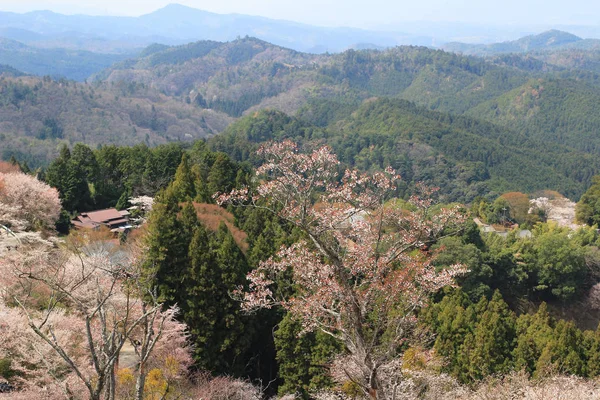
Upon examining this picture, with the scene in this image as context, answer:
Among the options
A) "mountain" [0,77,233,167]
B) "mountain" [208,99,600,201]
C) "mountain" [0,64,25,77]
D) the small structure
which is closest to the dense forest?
the small structure

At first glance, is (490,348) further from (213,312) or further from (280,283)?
(213,312)

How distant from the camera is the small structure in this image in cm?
2764

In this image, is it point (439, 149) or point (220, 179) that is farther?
point (439, 149)

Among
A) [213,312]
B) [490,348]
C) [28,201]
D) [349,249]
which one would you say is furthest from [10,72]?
[349,249]

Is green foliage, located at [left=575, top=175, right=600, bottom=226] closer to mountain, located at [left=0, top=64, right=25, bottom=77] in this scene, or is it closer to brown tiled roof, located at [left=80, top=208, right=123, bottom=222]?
brown tiled roof, located at [left=80, top=208, right=123, bottom=222]

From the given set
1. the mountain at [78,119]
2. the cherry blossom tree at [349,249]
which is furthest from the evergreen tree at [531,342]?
the mountain at [78,119]

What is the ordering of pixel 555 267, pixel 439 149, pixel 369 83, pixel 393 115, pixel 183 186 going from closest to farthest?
pixel 183 186
pixel 555 267
pixel 439 149
pixel 393 115
pixel 369 83

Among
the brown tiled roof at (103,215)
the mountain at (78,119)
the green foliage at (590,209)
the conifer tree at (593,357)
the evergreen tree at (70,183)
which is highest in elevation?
the evergreen tree at (70,183)

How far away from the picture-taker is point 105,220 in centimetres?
2834

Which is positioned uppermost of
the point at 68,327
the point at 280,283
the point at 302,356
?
the point at 68,327

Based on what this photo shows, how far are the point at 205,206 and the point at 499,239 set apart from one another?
20.8 m

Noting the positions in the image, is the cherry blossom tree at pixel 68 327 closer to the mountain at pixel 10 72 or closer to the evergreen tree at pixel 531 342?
the evergreen tree at pixel 531 342

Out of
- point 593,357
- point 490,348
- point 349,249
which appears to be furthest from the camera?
point 593,357

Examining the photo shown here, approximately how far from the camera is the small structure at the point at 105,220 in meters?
27.6
